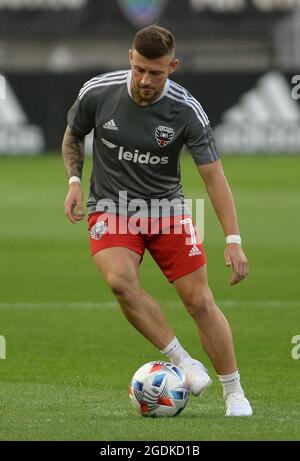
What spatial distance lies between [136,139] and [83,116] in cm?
45

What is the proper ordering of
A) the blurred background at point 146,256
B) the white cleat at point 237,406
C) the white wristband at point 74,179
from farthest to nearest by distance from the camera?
the white wristband at point 74,179 < the blurred background at point 146,256 < the white cleat at point 237,406

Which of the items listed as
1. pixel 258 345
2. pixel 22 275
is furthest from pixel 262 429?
Result: pixel 22 275

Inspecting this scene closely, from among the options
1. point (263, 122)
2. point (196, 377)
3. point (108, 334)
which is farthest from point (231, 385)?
point (263, 122)

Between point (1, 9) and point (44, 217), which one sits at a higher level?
point (1, 9)

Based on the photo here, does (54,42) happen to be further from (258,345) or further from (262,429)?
(262,429)

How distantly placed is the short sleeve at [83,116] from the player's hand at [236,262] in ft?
4.35

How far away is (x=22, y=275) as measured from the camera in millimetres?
17781

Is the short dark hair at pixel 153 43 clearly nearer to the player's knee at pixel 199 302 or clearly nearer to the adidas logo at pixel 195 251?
the adidas logo at pixel 195 251

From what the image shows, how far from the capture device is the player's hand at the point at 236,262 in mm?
9082

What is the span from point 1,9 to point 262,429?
34.1 meters

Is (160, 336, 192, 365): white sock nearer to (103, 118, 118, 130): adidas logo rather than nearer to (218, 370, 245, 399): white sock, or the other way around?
(218, 370, 245, 399): white sock

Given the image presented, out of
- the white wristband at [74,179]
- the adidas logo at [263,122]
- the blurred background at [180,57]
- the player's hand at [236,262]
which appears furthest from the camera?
the adidas logo at [263,122]

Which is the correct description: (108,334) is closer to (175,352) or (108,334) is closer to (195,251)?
(175,352)

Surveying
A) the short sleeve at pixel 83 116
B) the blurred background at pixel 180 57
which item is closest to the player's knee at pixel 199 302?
the short sleeve at pixel 83 116
